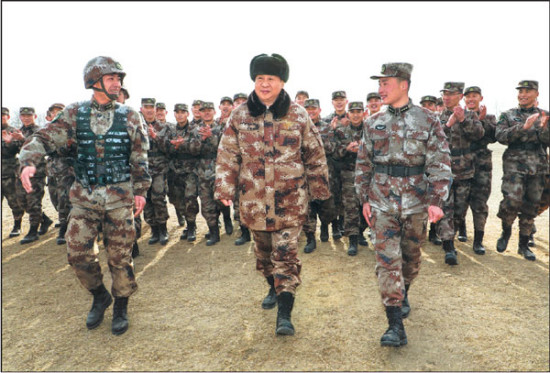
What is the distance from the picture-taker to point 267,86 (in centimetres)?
318

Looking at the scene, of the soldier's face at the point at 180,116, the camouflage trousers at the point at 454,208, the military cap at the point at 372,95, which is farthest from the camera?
the soldier's face at the point at 180,116

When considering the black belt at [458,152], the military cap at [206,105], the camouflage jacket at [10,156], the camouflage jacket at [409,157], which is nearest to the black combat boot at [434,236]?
the black belt at [458,152]

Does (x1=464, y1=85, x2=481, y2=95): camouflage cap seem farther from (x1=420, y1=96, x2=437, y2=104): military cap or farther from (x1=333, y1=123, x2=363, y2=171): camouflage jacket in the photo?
(x1=333, y1=123, x2=363, y2=171): camouflage jacket

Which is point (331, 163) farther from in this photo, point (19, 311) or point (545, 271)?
point (19, 311)

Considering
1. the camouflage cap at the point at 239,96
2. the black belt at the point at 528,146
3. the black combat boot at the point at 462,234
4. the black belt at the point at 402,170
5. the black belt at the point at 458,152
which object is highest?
the camouflage cap at the point at 239,96

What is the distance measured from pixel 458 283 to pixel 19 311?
5.38 meters

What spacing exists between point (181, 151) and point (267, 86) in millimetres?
3853

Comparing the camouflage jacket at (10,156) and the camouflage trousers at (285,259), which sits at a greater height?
the camouflage jacket at (10,156)

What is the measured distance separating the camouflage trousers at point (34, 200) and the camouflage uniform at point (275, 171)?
562 centimetres

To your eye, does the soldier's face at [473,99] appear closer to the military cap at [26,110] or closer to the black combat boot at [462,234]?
the black combat boot at [462,234]

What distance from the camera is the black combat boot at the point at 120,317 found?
336cm

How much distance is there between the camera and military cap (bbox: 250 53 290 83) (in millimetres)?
3115

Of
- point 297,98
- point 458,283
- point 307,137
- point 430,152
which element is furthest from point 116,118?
point 297,98

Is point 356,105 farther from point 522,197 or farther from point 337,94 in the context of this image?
point 522,197
